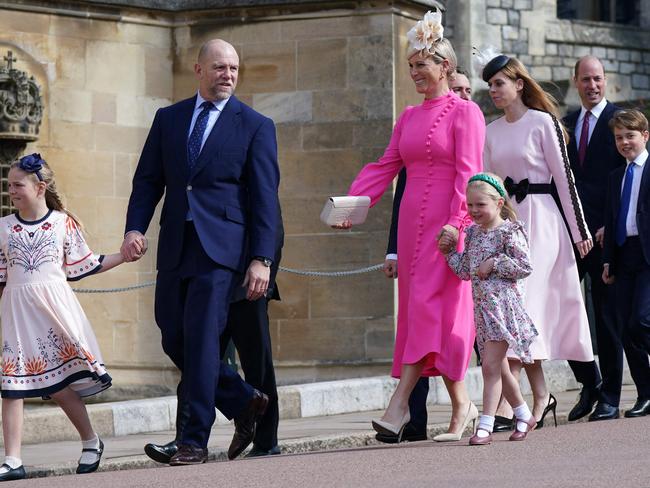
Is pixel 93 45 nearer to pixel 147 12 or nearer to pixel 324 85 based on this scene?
pixel 147 12

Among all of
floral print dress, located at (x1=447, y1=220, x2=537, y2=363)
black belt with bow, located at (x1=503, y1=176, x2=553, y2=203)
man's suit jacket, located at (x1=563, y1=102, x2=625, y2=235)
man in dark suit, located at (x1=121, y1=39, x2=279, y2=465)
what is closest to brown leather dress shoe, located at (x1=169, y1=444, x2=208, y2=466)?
man in dark suit, located at (x1=121, y1=39, x2=279, y2=465)

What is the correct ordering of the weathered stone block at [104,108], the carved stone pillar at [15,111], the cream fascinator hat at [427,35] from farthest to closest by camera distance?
the weathered stone block at [104,108], the carved stone pillar at [15,111], the cream fascinator hat at [427,35]

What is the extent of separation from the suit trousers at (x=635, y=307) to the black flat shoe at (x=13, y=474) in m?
3.42

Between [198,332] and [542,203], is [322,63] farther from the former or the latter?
[198,332]

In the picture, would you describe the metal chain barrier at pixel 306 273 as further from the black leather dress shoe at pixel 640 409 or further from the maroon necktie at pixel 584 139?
the black leather dress shoe at pixel 640 409

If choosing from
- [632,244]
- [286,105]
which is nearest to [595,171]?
[632,244]

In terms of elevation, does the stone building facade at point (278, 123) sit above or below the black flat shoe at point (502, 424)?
above

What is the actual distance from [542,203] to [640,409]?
124 cm

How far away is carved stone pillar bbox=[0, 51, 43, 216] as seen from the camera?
13.0m

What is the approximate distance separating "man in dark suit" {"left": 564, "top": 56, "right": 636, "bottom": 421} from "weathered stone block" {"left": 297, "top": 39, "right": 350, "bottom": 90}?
337 centimetres

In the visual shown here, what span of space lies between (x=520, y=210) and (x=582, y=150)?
0.97 meters

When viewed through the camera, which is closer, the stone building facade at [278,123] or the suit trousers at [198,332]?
the suit trousers at [198,332]

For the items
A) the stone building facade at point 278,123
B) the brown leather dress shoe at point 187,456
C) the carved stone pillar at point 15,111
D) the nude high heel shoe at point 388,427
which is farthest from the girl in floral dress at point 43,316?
the stone building facade at point 278,123

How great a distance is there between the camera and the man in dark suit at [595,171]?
33.6ft
